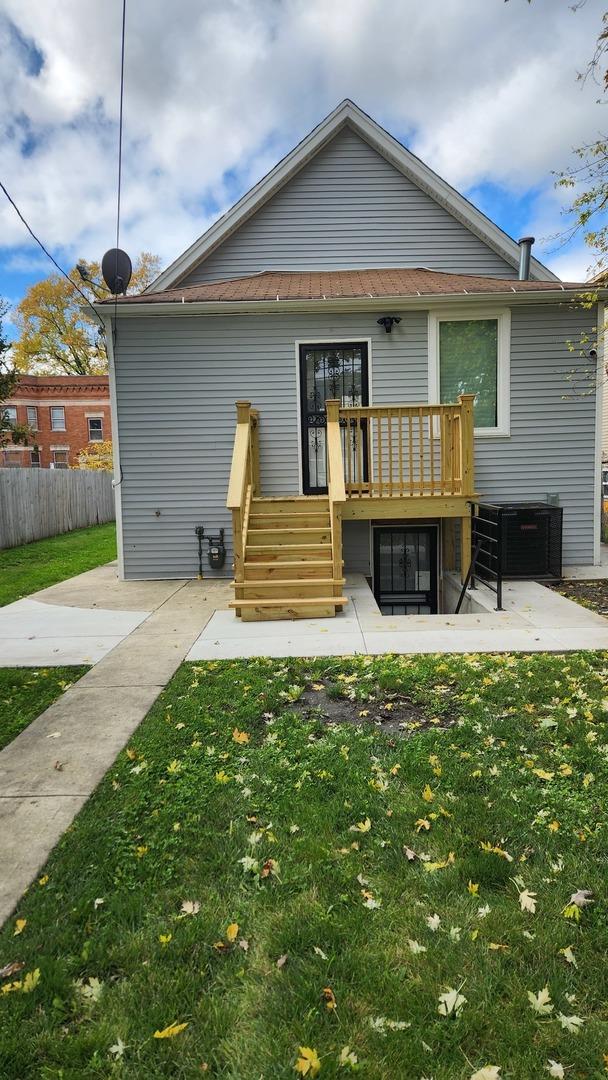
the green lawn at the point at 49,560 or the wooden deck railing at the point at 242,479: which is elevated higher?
the wooden deck railing at the point at 242,479

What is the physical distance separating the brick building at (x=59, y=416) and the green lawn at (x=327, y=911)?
32841 mm

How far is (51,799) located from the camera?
9.18 feet

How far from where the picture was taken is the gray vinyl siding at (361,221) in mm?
9617

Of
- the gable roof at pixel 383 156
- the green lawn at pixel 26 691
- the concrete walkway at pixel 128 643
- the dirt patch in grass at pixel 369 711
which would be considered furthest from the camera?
the gable roof at pixel 383 156

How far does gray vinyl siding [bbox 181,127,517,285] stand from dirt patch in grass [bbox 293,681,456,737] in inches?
311

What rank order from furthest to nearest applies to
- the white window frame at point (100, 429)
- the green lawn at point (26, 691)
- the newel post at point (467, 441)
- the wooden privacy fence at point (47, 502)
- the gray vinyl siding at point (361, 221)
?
1. the white window frame at point (100, 429)
2. the wooden privacy fence at point (47, 502)
3. the gray vinyl siding at point (361, 221)
4. the newel post at point (467, 441)
5. the green lawn at point (26, 691)

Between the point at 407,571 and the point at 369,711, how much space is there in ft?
17.5

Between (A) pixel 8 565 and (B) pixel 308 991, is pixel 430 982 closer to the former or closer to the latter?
(B) pixel 308 991

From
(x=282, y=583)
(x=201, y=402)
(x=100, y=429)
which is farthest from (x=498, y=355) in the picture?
(x=100, y=429)

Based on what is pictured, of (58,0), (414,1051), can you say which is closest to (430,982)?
(414,1051)

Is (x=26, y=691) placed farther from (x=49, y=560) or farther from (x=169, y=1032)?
(x=49, y=560)

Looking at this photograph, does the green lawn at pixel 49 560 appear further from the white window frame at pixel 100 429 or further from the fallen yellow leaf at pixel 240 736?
the white window frame at pixel 100 429

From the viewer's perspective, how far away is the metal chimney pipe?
29.6ft

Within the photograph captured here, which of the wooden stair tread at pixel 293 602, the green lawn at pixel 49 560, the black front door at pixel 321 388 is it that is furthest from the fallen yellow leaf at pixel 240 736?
the black front door at pixel 321 388
